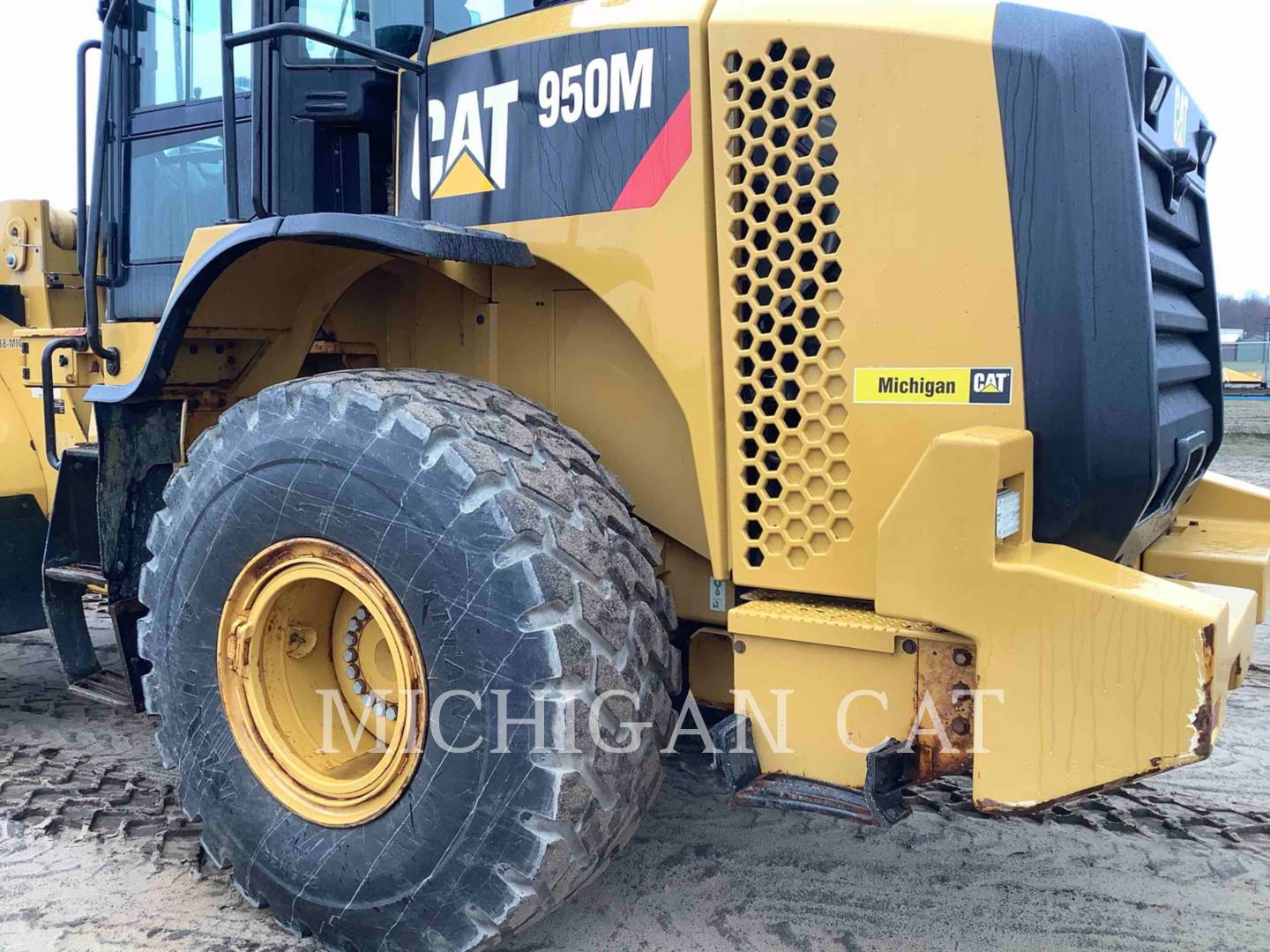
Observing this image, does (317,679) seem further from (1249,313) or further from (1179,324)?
(1249,313)

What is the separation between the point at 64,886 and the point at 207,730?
0.73m

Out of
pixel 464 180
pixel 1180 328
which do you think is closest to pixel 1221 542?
Result: pixel 1180 328

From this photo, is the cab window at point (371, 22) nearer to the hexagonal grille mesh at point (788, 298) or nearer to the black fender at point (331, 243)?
the black fender at point (331, 243)

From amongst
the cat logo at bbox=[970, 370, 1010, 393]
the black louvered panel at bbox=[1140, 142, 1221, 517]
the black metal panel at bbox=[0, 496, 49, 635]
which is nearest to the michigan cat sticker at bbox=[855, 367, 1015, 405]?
the cat logo at bbox=[970, 370, 1010, 393]

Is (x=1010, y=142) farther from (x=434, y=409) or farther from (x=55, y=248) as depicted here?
(x=55, y=248)

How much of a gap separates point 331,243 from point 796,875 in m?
2.14

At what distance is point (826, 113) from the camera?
7.68 feet

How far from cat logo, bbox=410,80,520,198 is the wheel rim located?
103 centimetres

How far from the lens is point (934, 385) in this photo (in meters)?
2.30

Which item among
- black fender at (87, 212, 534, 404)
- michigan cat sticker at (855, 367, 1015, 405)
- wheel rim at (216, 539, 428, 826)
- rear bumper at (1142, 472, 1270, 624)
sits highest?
black fender at (87, 212, 534, 404)

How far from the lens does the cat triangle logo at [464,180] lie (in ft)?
9.36

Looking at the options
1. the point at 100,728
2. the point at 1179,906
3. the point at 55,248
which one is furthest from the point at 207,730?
the point at 55,248

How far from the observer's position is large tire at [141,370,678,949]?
2.27 metres

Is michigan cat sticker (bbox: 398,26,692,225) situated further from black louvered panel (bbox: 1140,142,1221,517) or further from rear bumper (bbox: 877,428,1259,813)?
black louvered panel (bbox: 1140,142,1221,517)
